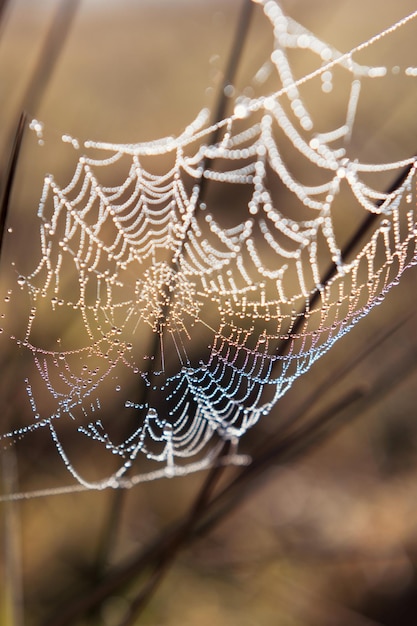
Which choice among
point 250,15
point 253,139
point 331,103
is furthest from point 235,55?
point 331,103

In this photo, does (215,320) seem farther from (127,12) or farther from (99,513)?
(127,12)

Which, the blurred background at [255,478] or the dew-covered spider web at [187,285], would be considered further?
the blurred background at [255,478]

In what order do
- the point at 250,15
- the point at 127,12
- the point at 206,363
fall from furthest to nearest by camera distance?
the point at 127,12
the point at 206,363
the point at 250,15

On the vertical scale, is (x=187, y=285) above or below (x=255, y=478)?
above

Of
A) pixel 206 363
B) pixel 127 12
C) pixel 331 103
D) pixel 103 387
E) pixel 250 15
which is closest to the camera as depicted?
pixel 250 15

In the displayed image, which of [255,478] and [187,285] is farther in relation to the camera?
[255,478]
